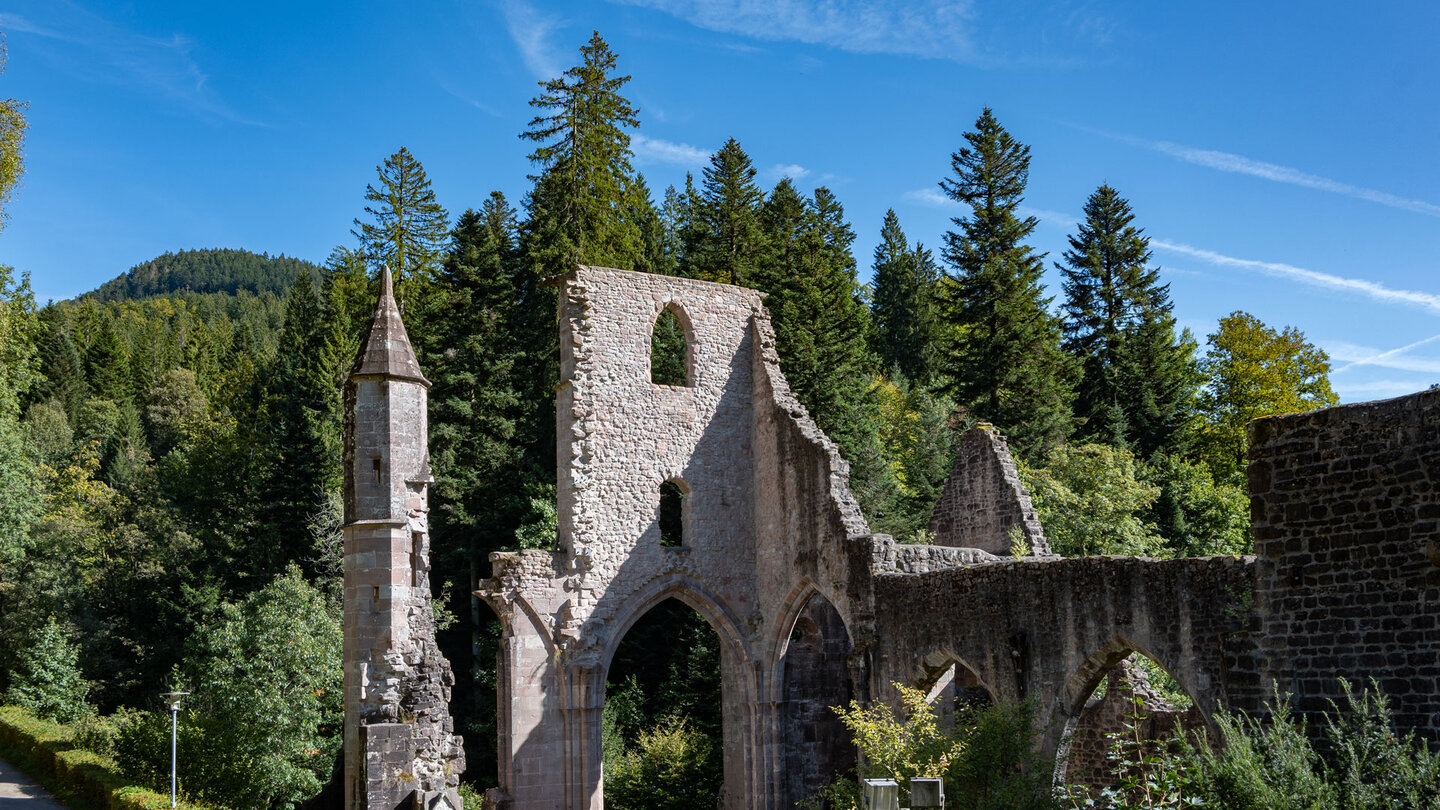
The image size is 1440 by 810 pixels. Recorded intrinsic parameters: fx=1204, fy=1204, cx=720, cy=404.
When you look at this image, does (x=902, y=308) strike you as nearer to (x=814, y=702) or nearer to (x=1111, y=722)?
(x=814, y=702)

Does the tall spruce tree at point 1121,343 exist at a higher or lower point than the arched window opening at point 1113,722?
higher

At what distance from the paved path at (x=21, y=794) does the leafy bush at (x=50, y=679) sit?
6.19 metres

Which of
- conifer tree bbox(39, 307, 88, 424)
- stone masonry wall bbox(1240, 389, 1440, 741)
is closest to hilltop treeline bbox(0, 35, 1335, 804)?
stone masonry wall bbox(1240, 389, 1440, 741)

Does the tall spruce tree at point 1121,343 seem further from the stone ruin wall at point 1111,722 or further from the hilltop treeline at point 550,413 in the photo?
the stone ruin wall at point 1111,722

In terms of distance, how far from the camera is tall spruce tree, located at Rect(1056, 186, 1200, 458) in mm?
32219

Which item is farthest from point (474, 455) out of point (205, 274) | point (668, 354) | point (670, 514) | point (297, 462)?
point (205, 274)

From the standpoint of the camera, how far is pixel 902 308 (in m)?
51.0

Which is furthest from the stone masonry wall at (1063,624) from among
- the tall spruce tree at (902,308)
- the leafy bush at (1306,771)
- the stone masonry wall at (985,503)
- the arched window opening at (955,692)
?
the tall spruce tree at (902,308)

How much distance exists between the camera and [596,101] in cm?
3012

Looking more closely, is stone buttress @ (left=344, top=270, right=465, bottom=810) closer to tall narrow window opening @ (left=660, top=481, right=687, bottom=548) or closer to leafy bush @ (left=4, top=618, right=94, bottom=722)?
tall narrow window opening @ (left=660, top=481, right=687, bottom=548)

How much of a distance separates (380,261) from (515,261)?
211 inches

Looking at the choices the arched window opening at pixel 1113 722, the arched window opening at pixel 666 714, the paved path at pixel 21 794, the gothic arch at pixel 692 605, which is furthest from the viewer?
the arched window opening at pixel 666 714

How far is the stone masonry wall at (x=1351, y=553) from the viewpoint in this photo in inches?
385

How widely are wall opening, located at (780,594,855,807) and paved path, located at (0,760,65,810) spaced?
12.0m
